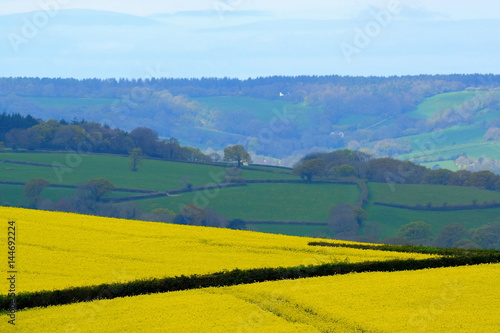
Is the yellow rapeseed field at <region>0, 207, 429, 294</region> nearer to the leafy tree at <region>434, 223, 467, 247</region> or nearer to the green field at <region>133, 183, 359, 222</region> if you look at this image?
the leafy tree at <region>434, 223, 467, 247</region>

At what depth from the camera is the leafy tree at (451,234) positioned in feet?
342

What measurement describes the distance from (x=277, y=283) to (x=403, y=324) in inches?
278

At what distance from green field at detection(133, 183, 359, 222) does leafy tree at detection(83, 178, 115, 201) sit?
607 cm

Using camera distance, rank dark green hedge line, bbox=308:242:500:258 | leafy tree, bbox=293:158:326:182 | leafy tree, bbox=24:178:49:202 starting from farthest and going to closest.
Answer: leafy tree, bbox=293:158:326:182 < leafy tree, bbox=24:178:49:202 < dark green hedge line, bbox=308:242:500:258

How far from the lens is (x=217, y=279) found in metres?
28.2

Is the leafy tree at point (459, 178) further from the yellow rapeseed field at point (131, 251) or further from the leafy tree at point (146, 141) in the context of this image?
the yellow rapeseed field at point (131, 251)

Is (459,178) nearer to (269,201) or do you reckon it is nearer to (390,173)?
(390,173)

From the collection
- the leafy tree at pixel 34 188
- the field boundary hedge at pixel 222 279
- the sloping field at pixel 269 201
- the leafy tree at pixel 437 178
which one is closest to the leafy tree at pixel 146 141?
the sloping field at pixel 269 201

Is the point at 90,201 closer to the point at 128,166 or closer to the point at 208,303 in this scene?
the point at 128,166

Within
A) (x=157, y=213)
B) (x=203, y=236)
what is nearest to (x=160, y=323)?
(x=203, y=236)

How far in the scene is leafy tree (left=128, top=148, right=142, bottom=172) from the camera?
141m

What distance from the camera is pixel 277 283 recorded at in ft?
93.0

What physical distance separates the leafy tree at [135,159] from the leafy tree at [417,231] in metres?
52.5

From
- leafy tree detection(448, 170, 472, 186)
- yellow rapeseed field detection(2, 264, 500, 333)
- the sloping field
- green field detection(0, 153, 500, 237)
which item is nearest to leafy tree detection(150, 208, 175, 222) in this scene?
green field detection(0, 153, 500, 237)
